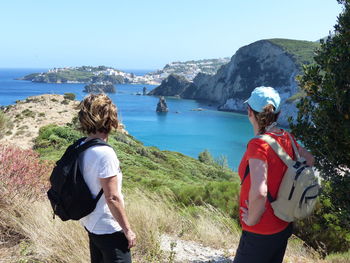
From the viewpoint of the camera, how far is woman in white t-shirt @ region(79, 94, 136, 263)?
2.30 meters

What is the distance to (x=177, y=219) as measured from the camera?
195 inches

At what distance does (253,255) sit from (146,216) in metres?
2.00

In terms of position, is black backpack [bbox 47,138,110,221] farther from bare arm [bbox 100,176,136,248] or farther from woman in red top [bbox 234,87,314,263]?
woman in red top [bbox 234,87,314,263]

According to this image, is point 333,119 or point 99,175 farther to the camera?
point 333,119

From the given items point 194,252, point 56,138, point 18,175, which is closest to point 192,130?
point 56,138

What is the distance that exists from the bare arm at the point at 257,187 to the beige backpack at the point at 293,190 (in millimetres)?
138

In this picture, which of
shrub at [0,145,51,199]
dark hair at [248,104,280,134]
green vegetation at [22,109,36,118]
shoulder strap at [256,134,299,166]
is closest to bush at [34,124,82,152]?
green vegetation at [22,109,36,118]

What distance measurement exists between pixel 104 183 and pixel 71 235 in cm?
166

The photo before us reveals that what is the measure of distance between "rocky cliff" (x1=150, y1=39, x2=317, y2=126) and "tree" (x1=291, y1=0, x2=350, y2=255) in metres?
104

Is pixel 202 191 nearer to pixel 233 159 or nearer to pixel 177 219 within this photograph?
pixel 177 219

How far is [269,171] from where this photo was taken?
221cm

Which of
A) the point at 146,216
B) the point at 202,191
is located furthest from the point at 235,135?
the point at 146,216

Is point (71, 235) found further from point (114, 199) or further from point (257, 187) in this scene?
point (257, 187)

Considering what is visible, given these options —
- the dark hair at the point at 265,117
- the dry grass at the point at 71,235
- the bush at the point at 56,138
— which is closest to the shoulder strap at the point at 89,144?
the dark hair at the point at 265,117
